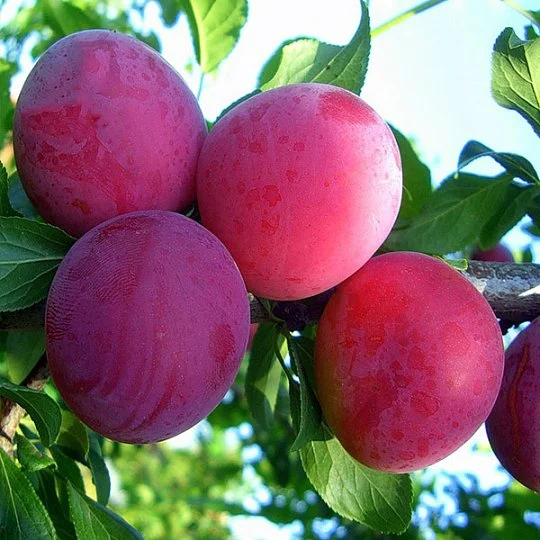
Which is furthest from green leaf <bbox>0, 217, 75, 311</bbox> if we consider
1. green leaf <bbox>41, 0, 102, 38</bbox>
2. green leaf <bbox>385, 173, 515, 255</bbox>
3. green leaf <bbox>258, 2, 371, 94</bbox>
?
green leaf <bbox>41, 0, 102, 38</bbox>

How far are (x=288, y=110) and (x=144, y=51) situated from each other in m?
0.20

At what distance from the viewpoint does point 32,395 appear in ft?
2.88

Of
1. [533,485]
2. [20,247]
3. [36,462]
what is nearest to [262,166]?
[20,247]

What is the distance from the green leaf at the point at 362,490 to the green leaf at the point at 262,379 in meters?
0.27

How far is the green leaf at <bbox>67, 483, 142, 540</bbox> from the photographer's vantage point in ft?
3.45

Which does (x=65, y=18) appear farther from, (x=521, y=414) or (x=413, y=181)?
(x=521, y=414)

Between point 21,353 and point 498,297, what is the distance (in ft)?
2.51

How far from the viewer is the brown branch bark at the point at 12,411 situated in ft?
3.57

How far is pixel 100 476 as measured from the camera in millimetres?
1323

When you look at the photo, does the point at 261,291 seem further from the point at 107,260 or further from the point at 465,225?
the point at 465,225

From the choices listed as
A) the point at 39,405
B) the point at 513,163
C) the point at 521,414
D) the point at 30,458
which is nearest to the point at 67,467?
the point at 30,458

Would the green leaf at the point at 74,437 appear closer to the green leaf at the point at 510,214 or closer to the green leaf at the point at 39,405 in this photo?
the green leaf at the point at 39,405

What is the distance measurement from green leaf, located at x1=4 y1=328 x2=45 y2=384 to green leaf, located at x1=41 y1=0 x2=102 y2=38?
72 centimetres

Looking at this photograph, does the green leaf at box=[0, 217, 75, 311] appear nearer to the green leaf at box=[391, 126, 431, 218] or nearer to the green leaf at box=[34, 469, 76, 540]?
the green leaf at box=[34, 469, 76, 540]
